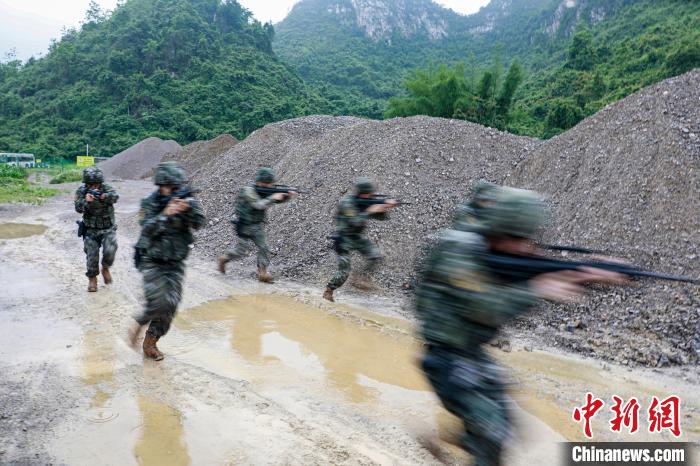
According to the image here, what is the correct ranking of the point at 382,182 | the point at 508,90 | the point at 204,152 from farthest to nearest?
the point at 204,152, the point at 508,90, the point at 382,182

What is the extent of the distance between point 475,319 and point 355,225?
3.87 meters

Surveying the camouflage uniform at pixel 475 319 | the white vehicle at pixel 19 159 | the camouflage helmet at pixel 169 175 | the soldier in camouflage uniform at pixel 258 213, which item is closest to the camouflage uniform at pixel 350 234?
the soldier in camouflage uniform at pixel 258 213

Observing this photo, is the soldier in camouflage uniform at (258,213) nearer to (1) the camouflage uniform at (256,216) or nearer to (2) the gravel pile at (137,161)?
(1) the camouflage uniform at (256,216)

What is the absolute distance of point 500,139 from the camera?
36.0 ft

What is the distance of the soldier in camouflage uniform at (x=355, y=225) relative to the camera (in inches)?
239

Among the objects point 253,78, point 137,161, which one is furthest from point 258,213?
point 253,78

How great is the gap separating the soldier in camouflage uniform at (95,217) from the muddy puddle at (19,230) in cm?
506

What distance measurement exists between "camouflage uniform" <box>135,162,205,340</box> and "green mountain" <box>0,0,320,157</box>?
41.4 meters

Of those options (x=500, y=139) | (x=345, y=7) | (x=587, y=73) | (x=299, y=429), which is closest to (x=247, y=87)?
(x=587, y=73)

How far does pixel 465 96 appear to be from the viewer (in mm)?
22156

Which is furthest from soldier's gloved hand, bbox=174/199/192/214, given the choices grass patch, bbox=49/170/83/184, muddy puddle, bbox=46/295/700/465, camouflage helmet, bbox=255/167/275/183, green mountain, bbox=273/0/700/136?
grass patch, bbox=49/170/83/184

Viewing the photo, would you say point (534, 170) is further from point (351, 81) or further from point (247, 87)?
point (351, 81)

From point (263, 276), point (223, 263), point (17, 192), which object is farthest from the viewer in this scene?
point (17, 192)

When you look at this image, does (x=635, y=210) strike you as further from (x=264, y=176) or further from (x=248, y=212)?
(x=248, y=212)
